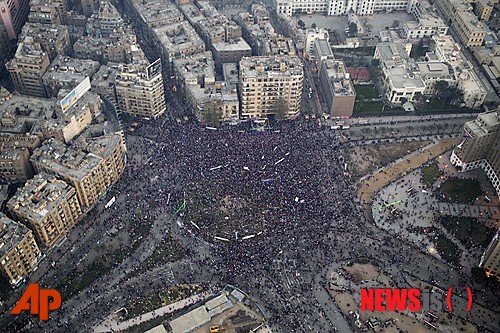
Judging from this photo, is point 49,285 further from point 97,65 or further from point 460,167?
point 460,167

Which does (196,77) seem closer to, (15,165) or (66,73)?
(66,73)

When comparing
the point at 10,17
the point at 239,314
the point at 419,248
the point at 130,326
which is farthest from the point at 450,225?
the point at 10,17

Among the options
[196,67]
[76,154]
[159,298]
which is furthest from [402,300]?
[196,67]

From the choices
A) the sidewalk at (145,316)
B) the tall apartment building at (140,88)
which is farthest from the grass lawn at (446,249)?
the tall apartment building at (140,88)

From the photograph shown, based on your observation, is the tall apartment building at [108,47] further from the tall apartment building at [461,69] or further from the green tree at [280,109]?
the tall apartment building at [461,69]

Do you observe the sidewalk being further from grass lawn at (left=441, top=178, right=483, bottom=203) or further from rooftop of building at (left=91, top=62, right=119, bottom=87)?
rooftop of building at (left=91, top=62, right=119, bottom=87)
